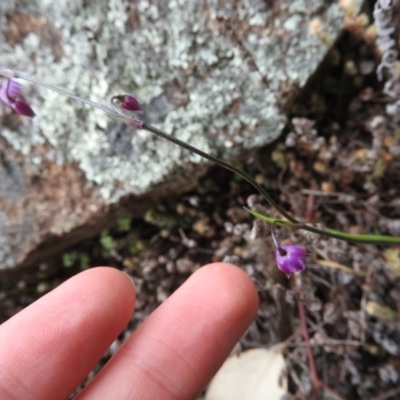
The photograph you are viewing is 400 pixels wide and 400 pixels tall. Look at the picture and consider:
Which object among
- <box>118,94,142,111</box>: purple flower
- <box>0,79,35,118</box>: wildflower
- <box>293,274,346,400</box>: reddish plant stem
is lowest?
<box>293,274,346,400</box>: reddish plant stem

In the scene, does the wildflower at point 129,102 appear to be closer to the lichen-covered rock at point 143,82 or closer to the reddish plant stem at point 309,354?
the lichen-covered rock at point 143,82

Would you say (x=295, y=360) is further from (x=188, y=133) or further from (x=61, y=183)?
(x=61, y=183)

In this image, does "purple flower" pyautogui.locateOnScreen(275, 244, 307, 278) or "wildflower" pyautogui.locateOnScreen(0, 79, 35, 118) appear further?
"wildflower" pyautogui.locateOnScreen(0, 79, 35, 118)

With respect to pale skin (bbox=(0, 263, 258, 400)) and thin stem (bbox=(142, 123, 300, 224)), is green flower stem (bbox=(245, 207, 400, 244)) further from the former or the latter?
pale skin (bbox=(0, 263, 258, 400))

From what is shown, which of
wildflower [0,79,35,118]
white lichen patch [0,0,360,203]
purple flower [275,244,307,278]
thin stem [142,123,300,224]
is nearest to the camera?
thin stem [142,123,300,224]

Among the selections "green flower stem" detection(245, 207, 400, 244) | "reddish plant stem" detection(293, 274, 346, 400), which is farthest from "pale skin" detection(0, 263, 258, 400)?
"green flower stem" detection(245, 207, 400, 244)

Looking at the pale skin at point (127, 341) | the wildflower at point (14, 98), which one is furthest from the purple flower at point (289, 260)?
the wildflower at point (14, 98)
